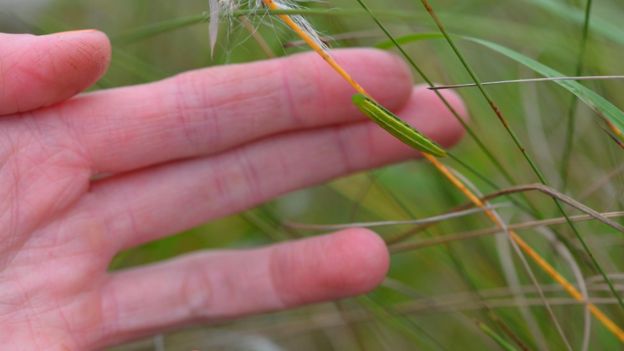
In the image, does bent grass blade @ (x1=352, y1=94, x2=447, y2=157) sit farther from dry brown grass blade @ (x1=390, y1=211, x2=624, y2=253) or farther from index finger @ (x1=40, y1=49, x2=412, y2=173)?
index finger @ (x1=40, y1=49, x2=412, y2=173)

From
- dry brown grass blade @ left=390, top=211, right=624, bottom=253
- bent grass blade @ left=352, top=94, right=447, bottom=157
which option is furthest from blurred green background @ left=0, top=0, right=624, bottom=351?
bent grass blade @ left=352, top=94, right=447, bottom=157

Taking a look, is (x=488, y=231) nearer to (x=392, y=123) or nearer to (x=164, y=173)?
(x=392, y=123)

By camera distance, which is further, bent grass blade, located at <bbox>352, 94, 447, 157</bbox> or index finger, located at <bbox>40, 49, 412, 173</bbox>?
index finger, located at <bbox>40, 49, 412, 173</bbox>

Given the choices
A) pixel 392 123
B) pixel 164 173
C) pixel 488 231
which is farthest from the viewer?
pixel 164 173

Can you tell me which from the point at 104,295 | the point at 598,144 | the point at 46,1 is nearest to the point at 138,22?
the point at 46,1

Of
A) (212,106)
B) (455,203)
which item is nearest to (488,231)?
(455,203)

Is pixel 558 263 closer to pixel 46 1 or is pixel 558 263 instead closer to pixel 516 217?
pixel 516 217

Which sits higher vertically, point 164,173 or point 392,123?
point 392,123
